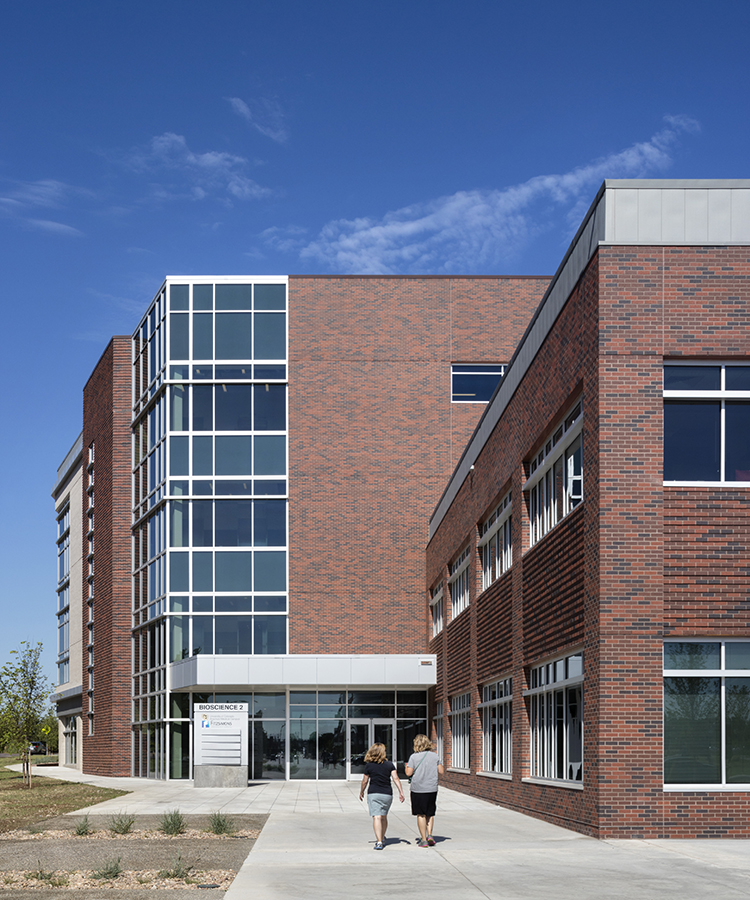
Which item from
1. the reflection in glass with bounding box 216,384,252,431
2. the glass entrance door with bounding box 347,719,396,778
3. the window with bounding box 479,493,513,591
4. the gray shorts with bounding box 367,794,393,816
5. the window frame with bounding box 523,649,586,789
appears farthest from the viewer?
the reflection in glass with bounding box 216,384,252,431

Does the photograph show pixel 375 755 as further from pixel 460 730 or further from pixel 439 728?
pixel 439 728

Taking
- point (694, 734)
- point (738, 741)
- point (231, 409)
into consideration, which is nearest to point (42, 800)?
point (231, 409)

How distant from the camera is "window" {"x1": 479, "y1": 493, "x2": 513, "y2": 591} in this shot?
27406 millimetres

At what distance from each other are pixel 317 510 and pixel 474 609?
13.9m

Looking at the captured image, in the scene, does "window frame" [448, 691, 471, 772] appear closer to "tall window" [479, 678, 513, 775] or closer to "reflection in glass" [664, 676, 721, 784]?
"tall window" [479, 678, 513, 775]

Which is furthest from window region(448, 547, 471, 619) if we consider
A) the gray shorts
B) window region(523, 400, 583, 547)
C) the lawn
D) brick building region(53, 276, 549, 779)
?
the gray shorts

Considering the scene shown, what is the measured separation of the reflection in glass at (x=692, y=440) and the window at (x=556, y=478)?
6.58 ft

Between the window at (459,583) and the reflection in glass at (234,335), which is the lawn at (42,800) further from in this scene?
the reflection in glass at (234,335)

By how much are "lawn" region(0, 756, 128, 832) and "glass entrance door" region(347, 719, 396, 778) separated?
9.26m

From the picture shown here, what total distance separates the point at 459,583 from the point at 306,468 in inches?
417

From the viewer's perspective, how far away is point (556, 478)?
72.7 feet

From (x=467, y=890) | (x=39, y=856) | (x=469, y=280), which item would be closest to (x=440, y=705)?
(x=469, y=280)

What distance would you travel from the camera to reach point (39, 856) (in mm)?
16344

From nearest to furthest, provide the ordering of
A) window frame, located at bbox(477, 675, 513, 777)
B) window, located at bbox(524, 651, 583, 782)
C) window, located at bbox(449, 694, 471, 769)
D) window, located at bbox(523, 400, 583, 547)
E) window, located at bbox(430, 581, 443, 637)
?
1. window, located at bbox(524, 651, 583, 782)
2. window, located at bbox(523, 400, 583, 547)
3. window frame, located at bbox(477, 675, 513, 777)
4. window, located at bbox(449, 694, 471, 769)
5. window, located at bbox(430, 581, 443, 637)
